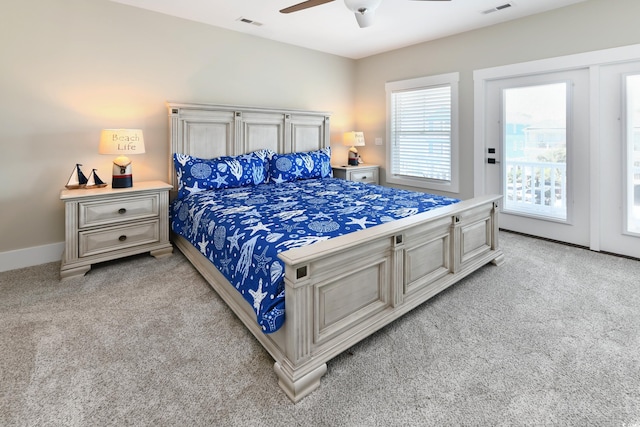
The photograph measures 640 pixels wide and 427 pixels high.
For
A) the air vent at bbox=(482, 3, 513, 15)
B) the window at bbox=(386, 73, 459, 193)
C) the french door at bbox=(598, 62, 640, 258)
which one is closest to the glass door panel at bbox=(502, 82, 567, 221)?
the french door at bbox=(598, 62, 640, 258)

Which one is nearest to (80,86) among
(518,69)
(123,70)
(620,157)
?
(123,70)

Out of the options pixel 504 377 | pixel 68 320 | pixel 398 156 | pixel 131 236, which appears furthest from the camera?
pixel 398 156

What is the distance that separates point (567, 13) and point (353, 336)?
3.91 metres

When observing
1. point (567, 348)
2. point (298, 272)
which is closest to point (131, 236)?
point (298, 272)

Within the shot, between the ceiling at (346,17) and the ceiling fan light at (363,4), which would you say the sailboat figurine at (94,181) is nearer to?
the ceiling at (346,17)

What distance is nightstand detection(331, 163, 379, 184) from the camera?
4.96 meters

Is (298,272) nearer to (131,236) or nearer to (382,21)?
(131,236)

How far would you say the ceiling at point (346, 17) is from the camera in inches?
132

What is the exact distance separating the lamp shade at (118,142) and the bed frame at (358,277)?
3.29 feet

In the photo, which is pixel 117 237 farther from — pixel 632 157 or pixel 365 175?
pixel 632 157

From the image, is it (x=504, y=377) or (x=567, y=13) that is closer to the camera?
(x=504, y=377)

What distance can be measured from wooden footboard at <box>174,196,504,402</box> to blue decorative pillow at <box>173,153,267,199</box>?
104 centimetres

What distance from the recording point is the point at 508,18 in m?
3.75

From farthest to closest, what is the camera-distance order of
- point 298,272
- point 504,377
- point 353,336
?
point 353,336, point 504,377, point 298,272
